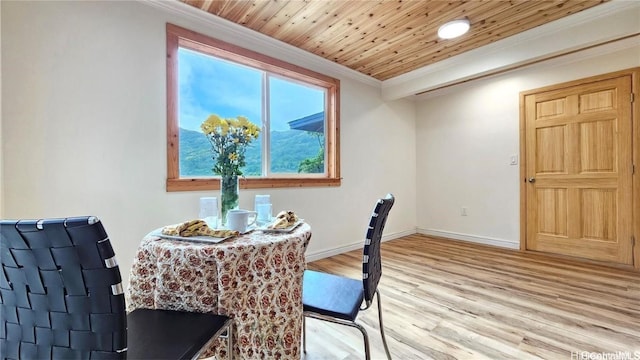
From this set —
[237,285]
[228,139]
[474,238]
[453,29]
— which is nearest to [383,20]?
[453,29]

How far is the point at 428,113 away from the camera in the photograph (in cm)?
452

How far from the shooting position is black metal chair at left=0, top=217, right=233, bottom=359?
649 mm

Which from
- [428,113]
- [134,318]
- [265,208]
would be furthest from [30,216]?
[428,113]

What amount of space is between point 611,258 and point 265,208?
3.81 m

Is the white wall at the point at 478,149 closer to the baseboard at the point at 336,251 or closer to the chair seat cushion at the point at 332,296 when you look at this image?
the baseboard at the point at 336,251

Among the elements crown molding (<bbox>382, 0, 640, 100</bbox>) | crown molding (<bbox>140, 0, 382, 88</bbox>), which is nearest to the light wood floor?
crown molding (<bbox>382, 0, 640, 100</bbox>)

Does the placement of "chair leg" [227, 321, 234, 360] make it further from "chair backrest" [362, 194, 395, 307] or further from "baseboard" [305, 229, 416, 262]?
"baseboard" [305, 229, 416, 262]

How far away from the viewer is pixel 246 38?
104 inches

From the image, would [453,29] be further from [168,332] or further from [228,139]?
[168,332]

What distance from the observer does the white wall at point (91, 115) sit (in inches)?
65.3

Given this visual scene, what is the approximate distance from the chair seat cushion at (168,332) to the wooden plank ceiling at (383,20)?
91.0 inches

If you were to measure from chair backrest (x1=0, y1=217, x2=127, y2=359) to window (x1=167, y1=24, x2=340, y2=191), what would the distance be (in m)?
1.14

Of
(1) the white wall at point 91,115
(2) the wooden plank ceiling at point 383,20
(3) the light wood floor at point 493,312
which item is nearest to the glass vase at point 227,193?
(3) the light wood floor at point 493,312

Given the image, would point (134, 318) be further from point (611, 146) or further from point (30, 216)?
point (611, 146)
